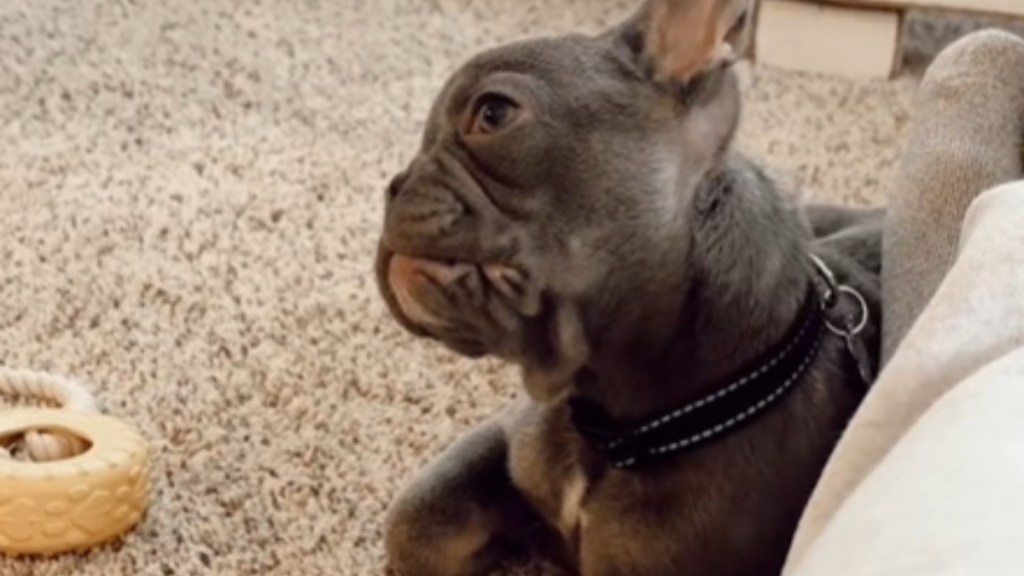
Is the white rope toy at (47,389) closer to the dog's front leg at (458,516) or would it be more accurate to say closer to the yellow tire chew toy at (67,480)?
the yellow tire chew toy at (67,480)

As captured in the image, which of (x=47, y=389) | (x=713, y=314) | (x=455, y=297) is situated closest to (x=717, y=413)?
(x=713, y=314)

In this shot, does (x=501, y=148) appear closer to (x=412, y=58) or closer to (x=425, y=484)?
(x=425, y=484)

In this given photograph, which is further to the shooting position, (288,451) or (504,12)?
(504,12)

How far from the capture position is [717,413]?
109cm

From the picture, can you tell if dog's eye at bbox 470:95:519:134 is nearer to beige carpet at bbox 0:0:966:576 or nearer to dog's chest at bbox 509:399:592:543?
dog's chest at bbox 509:399:592:543

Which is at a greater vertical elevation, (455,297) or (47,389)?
(455,297)

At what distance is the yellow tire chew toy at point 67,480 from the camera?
3.93ft

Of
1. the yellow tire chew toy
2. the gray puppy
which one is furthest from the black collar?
the yellow tire chew toy

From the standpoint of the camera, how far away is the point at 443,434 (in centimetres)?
142

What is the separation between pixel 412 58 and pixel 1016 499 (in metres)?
1.58

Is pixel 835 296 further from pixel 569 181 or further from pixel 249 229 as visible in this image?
pixel 249 229

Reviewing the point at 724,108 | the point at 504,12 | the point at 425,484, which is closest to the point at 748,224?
the point at 724,108

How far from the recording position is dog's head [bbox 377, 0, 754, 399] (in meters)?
1.04

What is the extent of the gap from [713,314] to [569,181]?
128 millimetres
